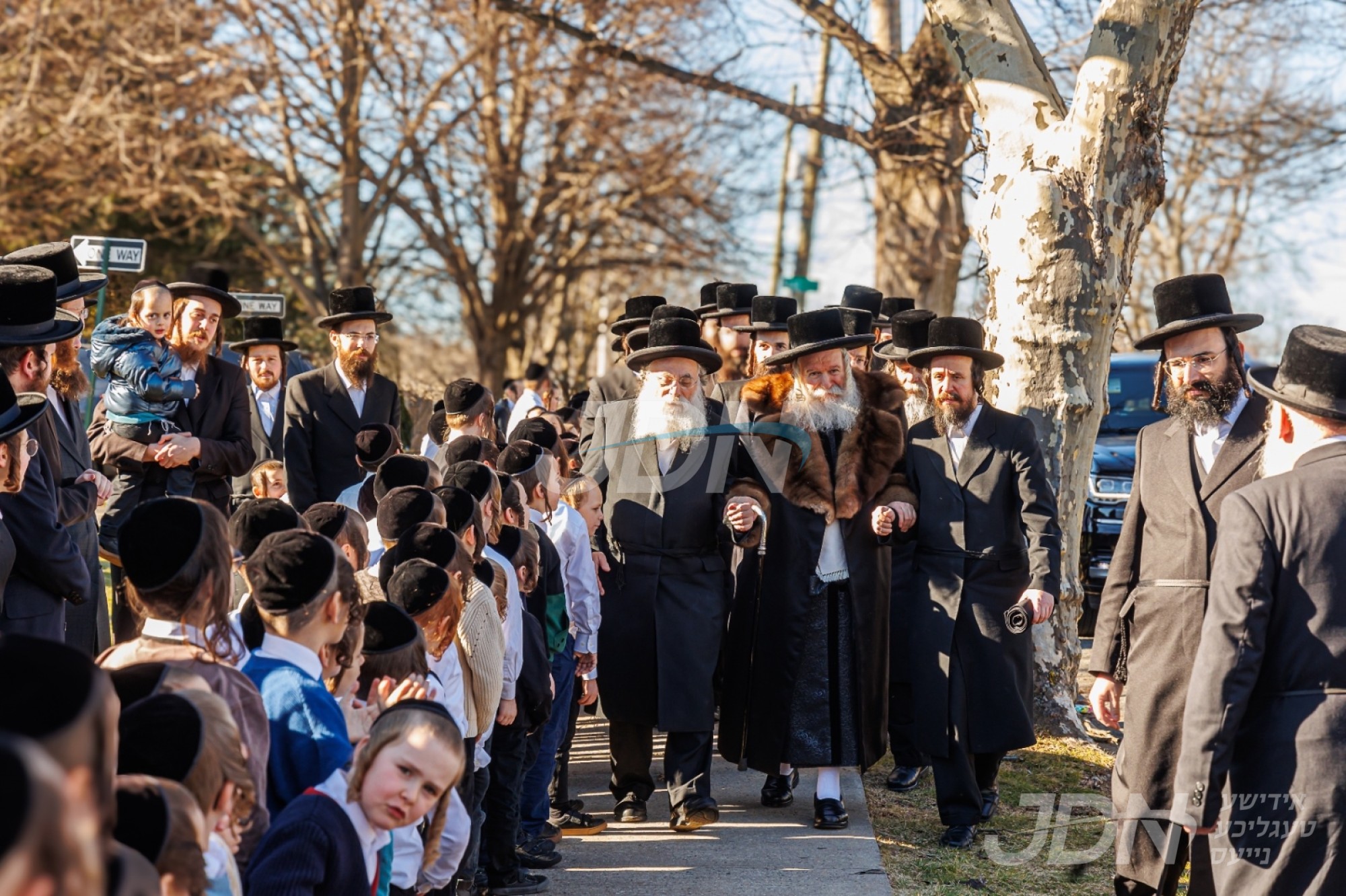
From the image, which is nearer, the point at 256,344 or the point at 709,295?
the point at 256,344

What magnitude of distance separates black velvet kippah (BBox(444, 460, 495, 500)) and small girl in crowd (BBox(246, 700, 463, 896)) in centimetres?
199

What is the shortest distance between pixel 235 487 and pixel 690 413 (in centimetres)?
312

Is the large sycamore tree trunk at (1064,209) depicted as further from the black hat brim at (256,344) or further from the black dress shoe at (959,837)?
the black hat brim at (256,344)

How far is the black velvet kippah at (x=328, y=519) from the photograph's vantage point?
432 centimetres

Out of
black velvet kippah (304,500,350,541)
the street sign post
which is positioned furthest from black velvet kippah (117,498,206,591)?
the street sign post

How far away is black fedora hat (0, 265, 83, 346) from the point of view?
4.66 metres

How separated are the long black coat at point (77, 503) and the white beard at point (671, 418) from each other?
2.49 metres

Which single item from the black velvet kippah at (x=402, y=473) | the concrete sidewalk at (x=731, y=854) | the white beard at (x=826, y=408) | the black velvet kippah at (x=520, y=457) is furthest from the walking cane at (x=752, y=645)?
the black velvet kippah at (x=402, y=473)

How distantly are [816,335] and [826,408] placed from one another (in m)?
0.35

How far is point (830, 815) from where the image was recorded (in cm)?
637

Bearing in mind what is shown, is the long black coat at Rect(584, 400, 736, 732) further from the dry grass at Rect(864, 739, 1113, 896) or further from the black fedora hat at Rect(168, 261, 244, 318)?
the black fedora hat at Rect(168, 261, 244, 318)

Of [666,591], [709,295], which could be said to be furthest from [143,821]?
[709,295]

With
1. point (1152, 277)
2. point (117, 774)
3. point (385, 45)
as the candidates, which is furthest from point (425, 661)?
point (1152, 277)

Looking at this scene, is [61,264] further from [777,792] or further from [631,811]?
[777,792]
